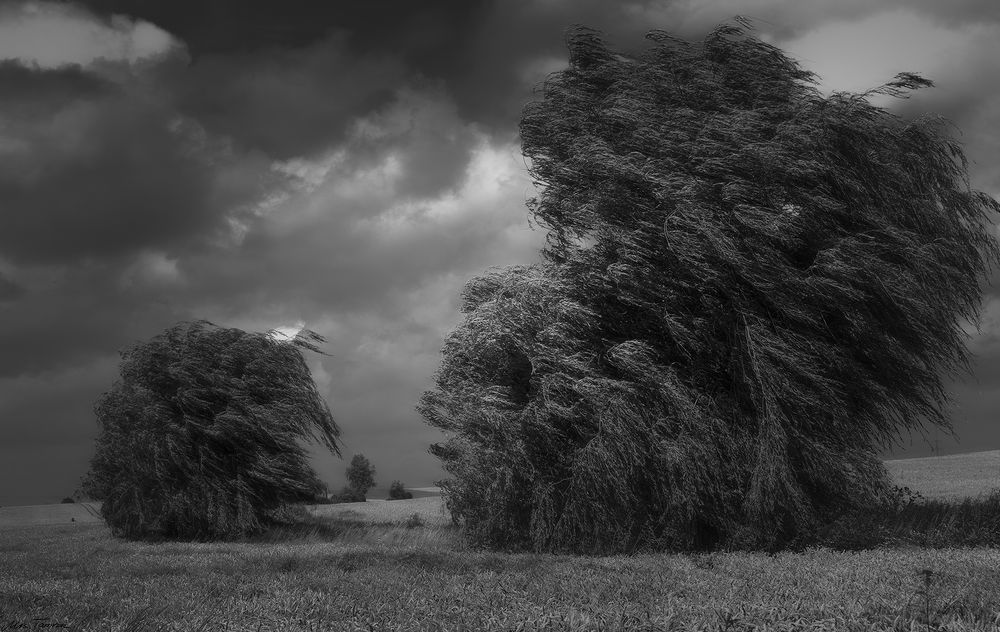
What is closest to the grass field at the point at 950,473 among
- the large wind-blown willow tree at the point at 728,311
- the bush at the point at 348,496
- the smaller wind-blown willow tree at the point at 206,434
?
the large wind-blown willow tree at the point at 728,311

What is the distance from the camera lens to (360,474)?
255 ft

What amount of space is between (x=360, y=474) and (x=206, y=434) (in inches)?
2243

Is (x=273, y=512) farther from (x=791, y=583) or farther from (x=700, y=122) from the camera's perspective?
(x=791, y=583)

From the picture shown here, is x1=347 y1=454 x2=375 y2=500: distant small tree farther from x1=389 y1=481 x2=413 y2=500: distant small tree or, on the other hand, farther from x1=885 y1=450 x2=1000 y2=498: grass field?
x1=885 y1=450 x2=1000 y2=498: grass field

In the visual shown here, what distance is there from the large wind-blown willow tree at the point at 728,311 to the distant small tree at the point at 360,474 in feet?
207

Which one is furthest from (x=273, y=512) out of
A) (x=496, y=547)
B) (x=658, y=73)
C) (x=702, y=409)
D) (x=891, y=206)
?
(x=891, y=206)

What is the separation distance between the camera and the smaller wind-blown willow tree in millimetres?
22078

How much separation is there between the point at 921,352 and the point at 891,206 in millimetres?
2863

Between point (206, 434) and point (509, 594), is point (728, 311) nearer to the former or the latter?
point (509, 594)

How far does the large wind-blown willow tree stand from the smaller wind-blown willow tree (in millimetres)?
8875

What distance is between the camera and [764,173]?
1457 centimetres

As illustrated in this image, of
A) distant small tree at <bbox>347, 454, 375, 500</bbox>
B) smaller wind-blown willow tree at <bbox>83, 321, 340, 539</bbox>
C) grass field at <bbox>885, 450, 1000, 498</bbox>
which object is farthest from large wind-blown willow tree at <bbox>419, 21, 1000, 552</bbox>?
distant small tree at <bbox>347, 454, 375, 500</bbox>

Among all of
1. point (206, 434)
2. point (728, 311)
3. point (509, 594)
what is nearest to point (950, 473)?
point (728, 311)

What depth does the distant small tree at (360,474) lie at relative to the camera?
76938 mm
